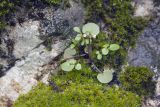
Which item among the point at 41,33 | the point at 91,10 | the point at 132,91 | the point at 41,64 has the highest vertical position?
the point at 91,10

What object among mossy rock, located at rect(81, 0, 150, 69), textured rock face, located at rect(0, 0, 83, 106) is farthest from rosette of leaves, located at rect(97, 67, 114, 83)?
textured rock face, located at rect(0, 0, 83, 106)

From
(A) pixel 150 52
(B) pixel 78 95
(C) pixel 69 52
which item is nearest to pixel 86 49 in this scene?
(C) pixel 69 52

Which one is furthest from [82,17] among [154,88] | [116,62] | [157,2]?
[154,88]

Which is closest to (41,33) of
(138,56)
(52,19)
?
(52,19)

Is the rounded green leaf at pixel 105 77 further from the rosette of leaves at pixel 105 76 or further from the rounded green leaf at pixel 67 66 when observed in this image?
the rounded green leaf at pixel 67 66

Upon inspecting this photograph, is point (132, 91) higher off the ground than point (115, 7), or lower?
lower

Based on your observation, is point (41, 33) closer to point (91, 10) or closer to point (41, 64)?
point (41, 64)

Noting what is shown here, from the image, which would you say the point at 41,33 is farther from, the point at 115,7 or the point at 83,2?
the point at 115,7
